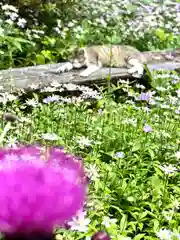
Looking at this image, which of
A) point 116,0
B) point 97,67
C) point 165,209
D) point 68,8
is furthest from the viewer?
point 116,0

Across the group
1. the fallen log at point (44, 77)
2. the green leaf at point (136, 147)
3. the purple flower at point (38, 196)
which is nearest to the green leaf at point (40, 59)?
the fallen log at point (44, 77)

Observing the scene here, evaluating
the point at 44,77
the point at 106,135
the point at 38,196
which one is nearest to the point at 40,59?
the point at 44,77

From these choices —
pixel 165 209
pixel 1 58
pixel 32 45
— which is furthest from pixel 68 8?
pixel 165 209

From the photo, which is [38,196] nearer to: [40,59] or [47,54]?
[40,59]

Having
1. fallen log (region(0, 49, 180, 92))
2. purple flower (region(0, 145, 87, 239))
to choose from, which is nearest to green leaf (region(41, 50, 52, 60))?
fallen log (region(0, 49, 180, 92))

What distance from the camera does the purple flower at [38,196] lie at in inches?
18.7

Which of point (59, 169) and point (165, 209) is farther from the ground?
point (59, 169)

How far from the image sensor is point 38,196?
484 millimetres

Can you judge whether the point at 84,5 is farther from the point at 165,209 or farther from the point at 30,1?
the point at 165,209

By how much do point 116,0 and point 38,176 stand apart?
25.7 ft

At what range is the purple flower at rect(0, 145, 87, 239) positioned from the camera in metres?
0.47

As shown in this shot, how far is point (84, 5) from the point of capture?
7.55 meters

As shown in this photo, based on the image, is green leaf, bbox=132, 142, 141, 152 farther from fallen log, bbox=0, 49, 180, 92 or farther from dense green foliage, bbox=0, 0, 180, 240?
fallen log, bbox=0, 49, 180, 92

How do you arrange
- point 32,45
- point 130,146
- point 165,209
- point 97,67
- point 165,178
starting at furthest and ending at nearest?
point 32,45, point 97,67, point 130,146, point 165,178, point 165,209
